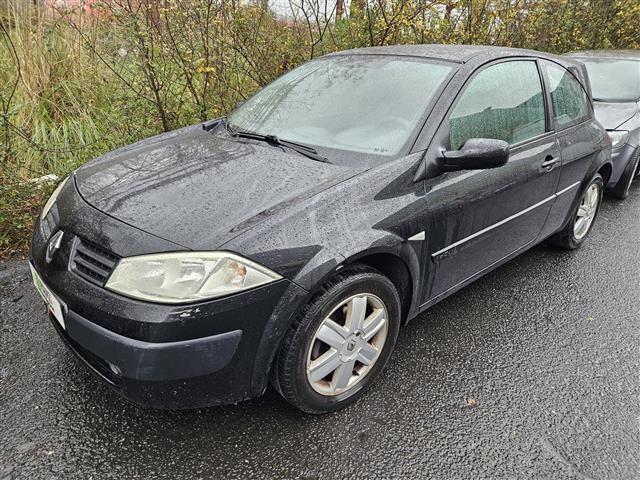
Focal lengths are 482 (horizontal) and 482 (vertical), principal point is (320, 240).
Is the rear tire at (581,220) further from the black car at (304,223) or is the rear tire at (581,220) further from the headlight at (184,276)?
the headlight at (184,276)

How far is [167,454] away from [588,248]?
144 inches

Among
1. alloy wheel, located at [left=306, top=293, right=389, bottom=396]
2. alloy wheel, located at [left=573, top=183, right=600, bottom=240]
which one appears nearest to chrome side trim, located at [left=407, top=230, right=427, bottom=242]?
alloy wheel, located at [left=306, top=293, right=389, bottom=396]

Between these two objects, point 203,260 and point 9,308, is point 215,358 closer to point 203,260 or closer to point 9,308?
point 203,260

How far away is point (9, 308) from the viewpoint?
9.28 feet

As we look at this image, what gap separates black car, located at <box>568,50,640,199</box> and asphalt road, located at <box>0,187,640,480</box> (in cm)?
255

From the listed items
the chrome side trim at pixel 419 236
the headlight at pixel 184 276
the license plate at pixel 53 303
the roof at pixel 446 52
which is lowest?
the license plate at pixel 53 303

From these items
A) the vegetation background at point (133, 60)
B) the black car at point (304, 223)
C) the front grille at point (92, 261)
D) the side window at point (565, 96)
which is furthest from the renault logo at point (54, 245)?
the side window at point (565, 96)

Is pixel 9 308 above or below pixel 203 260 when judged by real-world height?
below

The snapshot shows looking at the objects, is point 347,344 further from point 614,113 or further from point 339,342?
point 614,113

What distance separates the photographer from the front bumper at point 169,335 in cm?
167

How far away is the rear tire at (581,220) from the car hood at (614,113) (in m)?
1.42

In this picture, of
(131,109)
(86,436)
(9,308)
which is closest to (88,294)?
(86,436)

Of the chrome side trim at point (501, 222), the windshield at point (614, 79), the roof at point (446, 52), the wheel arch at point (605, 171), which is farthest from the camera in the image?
the windshield at point (614, 79)

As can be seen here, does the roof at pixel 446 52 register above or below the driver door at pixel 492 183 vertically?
above
